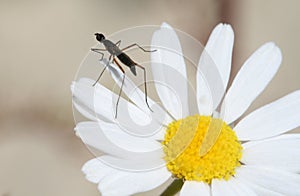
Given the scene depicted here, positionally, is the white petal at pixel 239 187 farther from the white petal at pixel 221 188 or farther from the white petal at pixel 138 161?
the white petal at pixel 138 161

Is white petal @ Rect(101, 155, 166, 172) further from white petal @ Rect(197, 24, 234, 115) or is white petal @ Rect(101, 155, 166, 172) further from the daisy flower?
white petal @ Rect(197, 24, 234, 115)

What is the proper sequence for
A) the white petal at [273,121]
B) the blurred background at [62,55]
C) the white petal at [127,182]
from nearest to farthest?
the white petal at [127,182] < the white petal at [273,121] < the blurred background at [62,55]

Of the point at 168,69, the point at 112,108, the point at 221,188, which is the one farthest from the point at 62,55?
the point at 221,188

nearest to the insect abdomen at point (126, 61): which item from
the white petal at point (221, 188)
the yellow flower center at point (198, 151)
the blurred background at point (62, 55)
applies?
the yellow flower center at point (198, 151)

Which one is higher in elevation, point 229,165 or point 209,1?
point 209,1

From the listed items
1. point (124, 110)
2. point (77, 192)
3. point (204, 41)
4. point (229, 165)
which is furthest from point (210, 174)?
point (204, 41)

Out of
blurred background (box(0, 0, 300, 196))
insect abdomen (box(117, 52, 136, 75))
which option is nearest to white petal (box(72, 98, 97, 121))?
insect abdomen (box(117, 52, 136, 75))

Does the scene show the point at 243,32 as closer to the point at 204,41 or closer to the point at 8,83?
the point at 204,41
